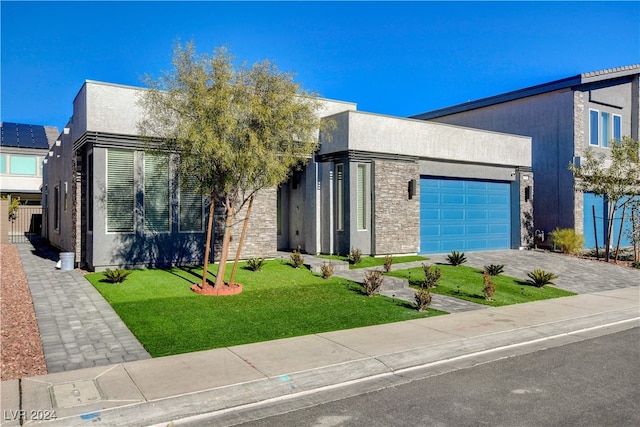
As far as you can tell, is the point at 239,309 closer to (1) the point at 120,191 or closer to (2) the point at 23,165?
(1) the point at 120,191

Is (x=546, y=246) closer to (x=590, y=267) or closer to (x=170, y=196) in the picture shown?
(x=590, y=267)

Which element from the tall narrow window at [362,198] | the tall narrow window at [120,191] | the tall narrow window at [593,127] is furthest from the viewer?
the tall narrow window at [593,127]

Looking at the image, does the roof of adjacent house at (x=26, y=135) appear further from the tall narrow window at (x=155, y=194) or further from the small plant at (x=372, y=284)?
the small plant at (x=372, y=284)

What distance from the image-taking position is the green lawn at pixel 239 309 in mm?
8961

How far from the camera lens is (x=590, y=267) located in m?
19.0

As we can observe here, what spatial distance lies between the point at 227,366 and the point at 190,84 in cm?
658

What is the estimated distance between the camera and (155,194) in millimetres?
15242

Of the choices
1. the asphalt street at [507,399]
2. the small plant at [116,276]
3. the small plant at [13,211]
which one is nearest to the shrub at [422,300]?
the asphalt street at [507,399]

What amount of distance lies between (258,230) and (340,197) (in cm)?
341

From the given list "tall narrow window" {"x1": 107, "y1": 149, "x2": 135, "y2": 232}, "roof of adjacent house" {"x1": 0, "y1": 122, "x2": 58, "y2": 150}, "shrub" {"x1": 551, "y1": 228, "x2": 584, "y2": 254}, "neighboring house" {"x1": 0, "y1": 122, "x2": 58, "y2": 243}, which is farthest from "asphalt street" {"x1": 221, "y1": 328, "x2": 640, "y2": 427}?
"roof of adjacent house" {"x1": 0, "y1": 122, "x2": 58, "y2": 150}

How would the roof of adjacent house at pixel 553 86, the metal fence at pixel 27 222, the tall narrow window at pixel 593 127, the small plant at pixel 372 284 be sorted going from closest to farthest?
the small plant at pixel 372 284 < the roof of adjacent house at pixel 553 86 < the tall narrow window at pixel 593 127 < the metal fence at pixel 27 222

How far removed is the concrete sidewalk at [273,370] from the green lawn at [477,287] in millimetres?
2210

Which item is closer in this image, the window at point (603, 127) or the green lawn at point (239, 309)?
the green lawn at point (239, 309)

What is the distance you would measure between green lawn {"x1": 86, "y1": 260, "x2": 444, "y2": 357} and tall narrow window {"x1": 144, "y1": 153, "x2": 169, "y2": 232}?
1.54 m
